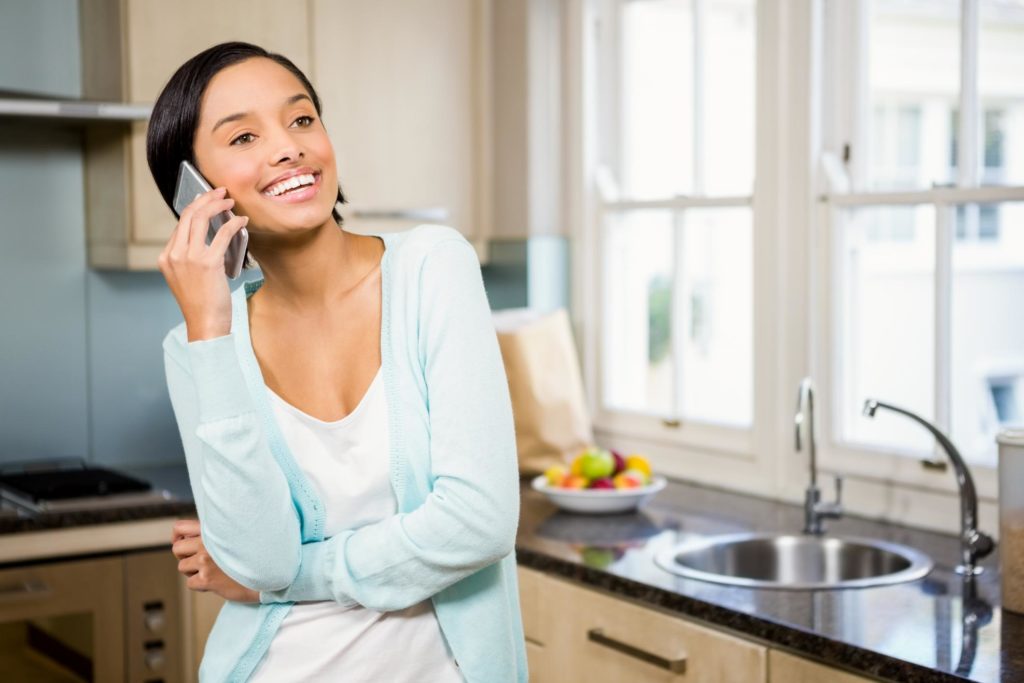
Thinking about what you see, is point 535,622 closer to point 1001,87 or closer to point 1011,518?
point 1011,518

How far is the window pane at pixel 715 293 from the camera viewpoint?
287 centimetres

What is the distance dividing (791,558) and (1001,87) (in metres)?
0.93

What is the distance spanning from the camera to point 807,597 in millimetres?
1919

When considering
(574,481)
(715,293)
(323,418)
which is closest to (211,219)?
(323,418)

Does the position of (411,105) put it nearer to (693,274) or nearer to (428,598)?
(693,274)

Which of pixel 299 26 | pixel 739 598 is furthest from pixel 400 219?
pixel 739 598

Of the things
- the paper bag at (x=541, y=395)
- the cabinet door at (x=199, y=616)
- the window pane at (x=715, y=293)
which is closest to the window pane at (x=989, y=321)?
the window pane at (x=715, y=293)

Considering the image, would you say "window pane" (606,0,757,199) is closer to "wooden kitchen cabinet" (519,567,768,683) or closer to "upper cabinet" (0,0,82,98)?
"wooden kitchen cabinet" (519,567,768,683)

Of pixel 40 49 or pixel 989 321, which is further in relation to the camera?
pixel 989 321

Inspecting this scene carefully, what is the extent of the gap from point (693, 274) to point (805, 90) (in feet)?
1.77

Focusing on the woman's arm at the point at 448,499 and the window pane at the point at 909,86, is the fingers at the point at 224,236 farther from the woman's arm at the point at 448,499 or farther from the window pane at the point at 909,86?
the window pane at the point at 909,86

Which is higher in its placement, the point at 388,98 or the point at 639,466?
the point at 388,98

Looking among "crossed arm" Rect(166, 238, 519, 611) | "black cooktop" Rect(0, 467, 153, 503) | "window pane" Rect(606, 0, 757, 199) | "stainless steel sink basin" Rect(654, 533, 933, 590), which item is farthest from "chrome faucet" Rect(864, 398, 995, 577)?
"black cooktop" Rect(0, 467, 153, 503)

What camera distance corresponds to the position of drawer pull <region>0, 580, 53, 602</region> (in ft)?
7.93
